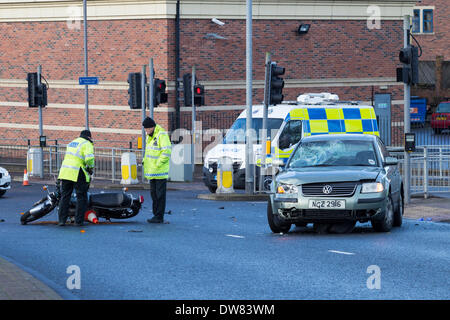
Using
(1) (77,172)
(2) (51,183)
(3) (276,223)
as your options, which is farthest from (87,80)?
(3) (276,223)

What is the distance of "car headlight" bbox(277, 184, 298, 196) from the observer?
45.8 feet

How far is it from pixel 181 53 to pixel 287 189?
22.0 m

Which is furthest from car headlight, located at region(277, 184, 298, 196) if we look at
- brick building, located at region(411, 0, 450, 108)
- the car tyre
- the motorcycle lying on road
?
brick building, located at region(411, 0, 450, 108)

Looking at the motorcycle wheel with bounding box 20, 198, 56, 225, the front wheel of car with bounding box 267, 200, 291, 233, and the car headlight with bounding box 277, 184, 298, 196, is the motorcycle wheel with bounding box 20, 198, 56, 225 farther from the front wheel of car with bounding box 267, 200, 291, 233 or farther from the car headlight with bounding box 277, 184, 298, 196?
the car headlight with bounding box 277, 184, 298, 196

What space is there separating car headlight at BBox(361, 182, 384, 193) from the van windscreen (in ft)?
32.7

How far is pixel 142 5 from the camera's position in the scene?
117 ft

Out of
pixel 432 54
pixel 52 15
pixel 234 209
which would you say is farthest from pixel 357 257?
pixel 432 54

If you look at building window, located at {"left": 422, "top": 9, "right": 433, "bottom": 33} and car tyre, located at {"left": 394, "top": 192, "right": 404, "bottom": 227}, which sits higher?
building window, located at {"left": 422, "top": 9, "right": 433, "bottom": 33}

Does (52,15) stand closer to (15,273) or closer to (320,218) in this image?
(320,218)

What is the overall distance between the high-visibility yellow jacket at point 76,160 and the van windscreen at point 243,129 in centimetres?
853

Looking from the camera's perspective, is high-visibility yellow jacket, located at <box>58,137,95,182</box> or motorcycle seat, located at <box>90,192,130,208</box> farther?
motorcycle seat, located at <box>90,192,130,208</box>

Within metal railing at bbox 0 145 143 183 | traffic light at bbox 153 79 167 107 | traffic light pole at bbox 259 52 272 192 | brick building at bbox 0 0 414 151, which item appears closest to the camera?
traffic light pole at bbox 259 52 272 192

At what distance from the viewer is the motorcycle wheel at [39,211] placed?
16531mm

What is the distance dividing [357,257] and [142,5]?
2542cm
